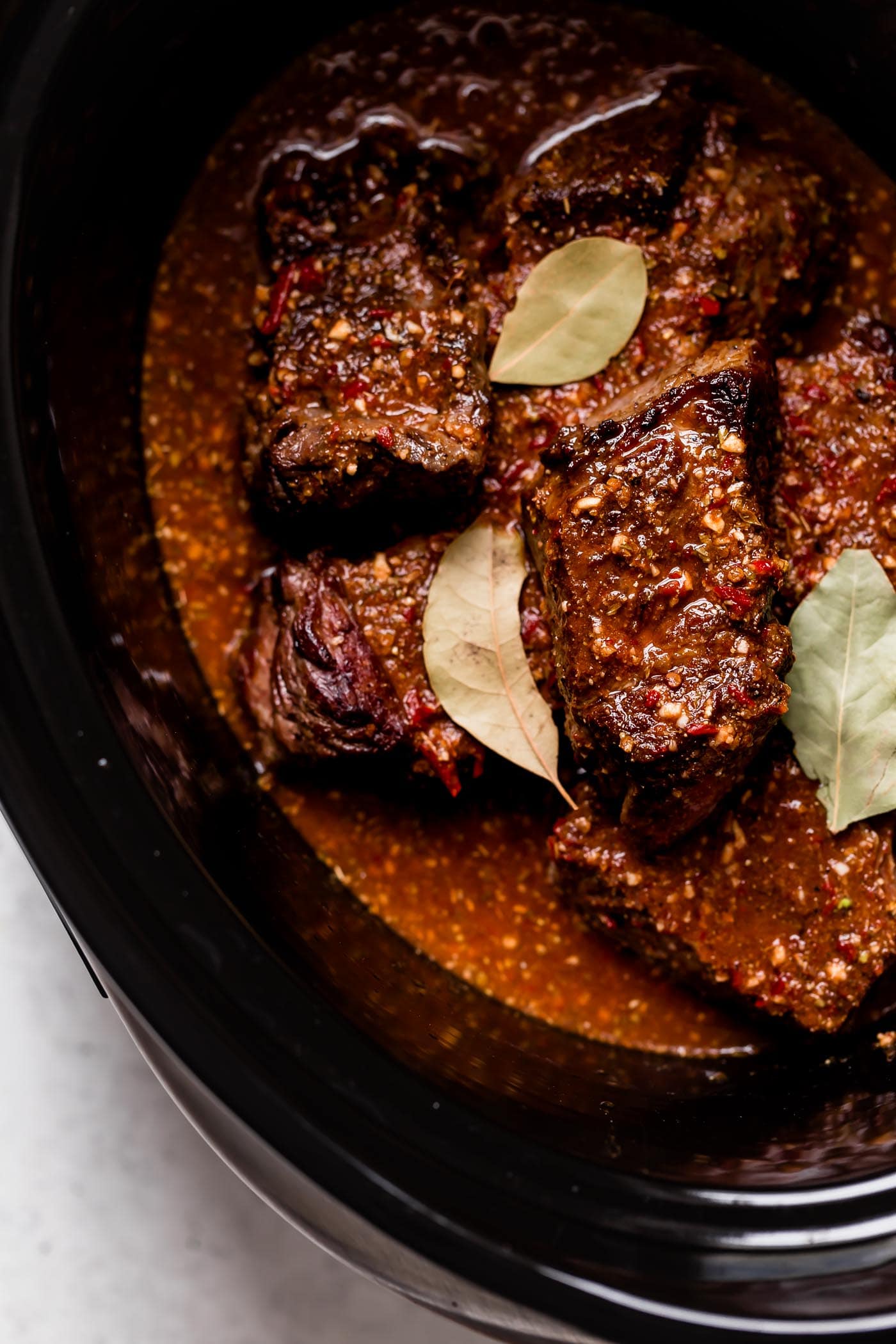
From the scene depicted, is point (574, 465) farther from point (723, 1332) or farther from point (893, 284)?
point (723, 1332)

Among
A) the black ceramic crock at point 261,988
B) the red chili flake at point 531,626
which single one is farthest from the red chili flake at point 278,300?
the red chili flake at point 531,626

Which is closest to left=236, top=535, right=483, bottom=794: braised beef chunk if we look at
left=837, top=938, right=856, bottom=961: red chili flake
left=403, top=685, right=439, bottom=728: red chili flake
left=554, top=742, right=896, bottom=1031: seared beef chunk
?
left=403, top=685, right=439, bottom=728: red chili flake

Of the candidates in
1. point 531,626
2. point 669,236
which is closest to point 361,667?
point 531,626

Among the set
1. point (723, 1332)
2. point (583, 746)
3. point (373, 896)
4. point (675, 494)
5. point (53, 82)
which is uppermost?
point (53, 82)

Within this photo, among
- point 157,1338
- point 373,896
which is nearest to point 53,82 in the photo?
point 373,896

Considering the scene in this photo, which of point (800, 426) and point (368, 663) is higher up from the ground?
point (800, 426)

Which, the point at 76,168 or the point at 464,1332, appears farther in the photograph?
the point at 464,1332

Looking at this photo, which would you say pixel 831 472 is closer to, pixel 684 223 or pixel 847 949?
pixel 684 223
